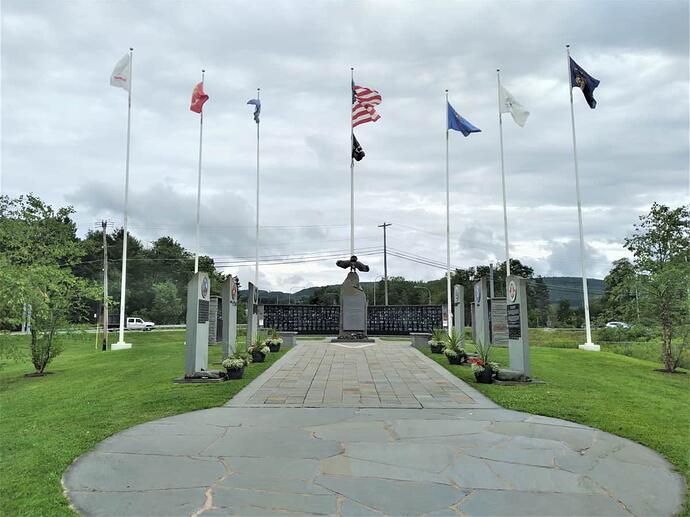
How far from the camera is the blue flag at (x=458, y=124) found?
1970cm

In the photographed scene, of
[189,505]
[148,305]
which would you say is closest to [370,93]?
[189,505]

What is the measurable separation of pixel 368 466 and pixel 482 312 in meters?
9.47

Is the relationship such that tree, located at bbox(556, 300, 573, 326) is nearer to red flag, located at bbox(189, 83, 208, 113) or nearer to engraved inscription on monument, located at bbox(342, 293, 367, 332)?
engraved inscription on monument, located at bbox(342, 293, 367, 332)

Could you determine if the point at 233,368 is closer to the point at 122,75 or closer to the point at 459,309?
the point at 459,309

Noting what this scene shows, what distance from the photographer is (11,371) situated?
54.6 ft

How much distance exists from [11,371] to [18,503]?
15.0 meters

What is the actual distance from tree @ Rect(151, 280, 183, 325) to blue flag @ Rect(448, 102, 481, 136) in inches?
1733

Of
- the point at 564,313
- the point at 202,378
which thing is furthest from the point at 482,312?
the point at 564,313

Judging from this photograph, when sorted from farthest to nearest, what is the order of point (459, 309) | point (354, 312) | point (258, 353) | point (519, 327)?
point (354, 312) < point (459, 309) < point (258, 353) < point (519, 327)

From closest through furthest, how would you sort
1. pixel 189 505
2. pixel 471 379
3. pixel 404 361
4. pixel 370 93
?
1. pixel 189 505
2. pixel 471 379
3. pixel 404 361
4. pixel 370 93

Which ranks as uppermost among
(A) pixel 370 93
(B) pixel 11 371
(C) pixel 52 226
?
(A) pixel 370 93

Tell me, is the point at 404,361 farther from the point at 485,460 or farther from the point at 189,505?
the point at 189,505

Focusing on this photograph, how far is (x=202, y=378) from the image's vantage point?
10.5 meters

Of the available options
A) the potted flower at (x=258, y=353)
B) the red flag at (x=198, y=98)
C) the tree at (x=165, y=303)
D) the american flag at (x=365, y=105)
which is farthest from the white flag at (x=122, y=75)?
the tree at (x=165, y=303)
